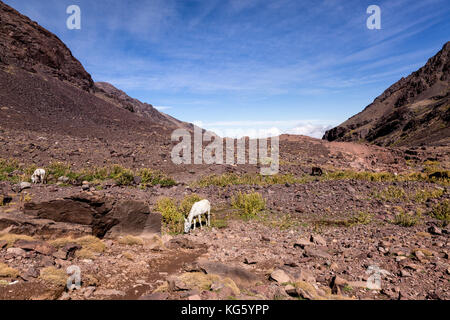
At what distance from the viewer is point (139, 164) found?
65.2 feet

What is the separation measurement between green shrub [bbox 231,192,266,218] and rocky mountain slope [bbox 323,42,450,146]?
39.7 metres

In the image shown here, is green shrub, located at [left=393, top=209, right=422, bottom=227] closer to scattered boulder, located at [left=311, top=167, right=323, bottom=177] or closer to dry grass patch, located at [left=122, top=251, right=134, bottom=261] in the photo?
dry grass patch, located at [left=122, top=251, right=134, bottom=261]

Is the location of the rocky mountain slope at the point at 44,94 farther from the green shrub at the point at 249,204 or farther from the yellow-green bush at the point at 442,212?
the yellow-green bush at the point at 442,212

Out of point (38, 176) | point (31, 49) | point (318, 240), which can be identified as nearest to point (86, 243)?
point (318, 240)

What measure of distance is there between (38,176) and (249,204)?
38.5 feet

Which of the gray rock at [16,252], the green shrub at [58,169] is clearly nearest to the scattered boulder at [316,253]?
the gray rock at [16,252]

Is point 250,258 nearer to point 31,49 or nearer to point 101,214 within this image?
point 101,214

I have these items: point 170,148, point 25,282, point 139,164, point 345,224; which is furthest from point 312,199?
point 170,148

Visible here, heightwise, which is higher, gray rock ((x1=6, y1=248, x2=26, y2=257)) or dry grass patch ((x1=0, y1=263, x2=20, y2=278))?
gray rock ((x1=6, y1=248, x2=26, y2=257))

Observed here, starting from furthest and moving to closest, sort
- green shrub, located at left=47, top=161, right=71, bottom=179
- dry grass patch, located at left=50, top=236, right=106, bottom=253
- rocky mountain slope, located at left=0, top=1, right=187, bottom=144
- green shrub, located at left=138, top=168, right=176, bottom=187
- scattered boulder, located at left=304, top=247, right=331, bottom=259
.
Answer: rocky mountain slope, located at left=0, top=1, right=187, bottom=144
green shrub, located at left=138, top=168, right=176, bottom=187
green shrub, located at left=47, top=161, right=71, bottom=179
scattered boulder, located at left=304, top=247, right=331, bottom=259
dry grass patch, located at left=50, top=236, right=106, bottom=253

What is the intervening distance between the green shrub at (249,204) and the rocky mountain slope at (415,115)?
3969cm

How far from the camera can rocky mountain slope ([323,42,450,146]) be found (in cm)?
4600

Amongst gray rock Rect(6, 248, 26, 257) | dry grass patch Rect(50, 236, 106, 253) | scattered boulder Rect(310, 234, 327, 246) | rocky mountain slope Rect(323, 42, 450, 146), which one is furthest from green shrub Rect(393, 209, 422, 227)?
rocky mountain slope Rect(323, 42, 450, 146)
